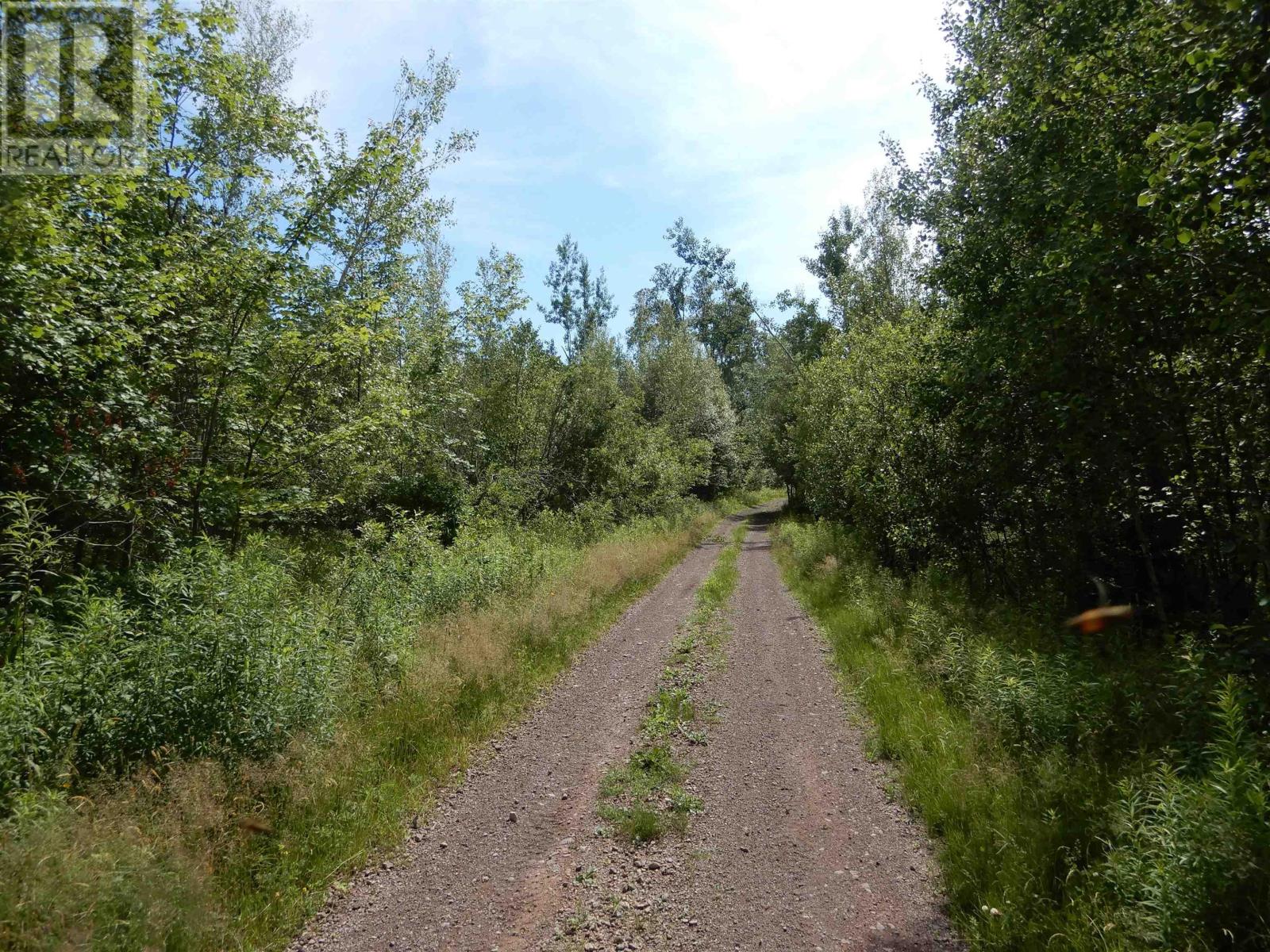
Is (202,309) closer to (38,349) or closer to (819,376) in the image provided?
(38,349)

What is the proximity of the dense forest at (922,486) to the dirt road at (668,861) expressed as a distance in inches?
19.6

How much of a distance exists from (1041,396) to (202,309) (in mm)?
11140

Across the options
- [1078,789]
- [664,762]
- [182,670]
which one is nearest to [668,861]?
[664,762]

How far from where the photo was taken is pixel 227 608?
224 inches

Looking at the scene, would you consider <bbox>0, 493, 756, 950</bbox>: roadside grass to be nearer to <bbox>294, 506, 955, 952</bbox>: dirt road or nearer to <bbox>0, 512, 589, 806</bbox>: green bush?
<bbox>0, 512, 589, 806</bbox>: green bush

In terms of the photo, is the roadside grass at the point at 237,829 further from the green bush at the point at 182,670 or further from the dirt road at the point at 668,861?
the dirt road at the point at 668,861

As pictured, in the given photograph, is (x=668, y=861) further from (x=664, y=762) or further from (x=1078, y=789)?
(x=1078, y=789)

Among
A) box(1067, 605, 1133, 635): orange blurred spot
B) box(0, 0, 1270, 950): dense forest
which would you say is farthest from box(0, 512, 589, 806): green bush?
box(1067, 605, 1133, 635): orange blurred spot

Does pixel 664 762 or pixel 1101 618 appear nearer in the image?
pixel 664 762

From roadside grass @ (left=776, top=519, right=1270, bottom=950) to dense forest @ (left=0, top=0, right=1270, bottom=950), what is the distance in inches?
1.2

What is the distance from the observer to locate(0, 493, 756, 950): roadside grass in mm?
3408

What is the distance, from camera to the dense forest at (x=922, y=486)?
378 cm

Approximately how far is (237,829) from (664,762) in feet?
12.5

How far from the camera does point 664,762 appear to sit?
20.5 ft
